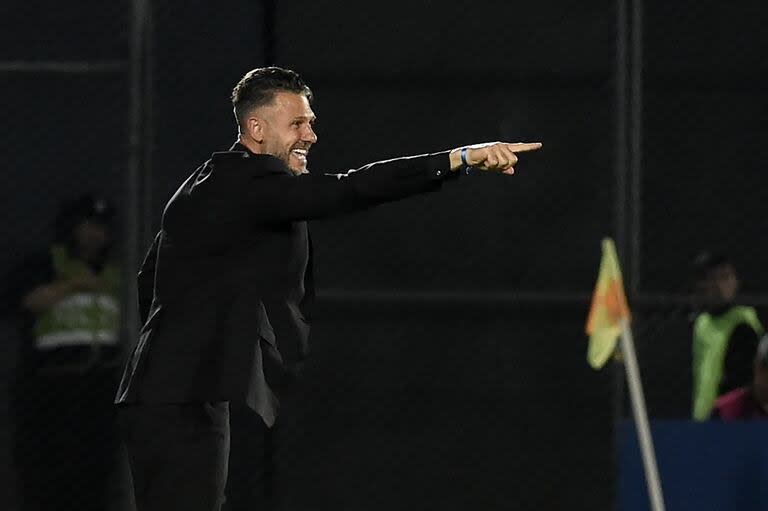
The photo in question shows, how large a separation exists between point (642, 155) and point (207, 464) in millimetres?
3683

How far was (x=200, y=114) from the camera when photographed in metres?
7.29

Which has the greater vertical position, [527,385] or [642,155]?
[642,155]

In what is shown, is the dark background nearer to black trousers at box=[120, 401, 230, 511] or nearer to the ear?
the ear

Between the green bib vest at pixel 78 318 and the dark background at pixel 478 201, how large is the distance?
0.14m

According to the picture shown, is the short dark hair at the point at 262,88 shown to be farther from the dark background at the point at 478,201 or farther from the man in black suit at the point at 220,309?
the dark background at the point at 478,201

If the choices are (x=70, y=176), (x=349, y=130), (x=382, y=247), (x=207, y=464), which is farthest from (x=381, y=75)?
Answer: (x=207, y=464)

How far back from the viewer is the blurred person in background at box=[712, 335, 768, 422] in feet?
22.5

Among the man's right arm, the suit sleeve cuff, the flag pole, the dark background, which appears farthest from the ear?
the dark background

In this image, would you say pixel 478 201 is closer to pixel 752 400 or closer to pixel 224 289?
pixel 752 400

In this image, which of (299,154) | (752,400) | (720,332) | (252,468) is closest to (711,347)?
(720,332)

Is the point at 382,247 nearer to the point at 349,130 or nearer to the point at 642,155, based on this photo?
the point at 349,130

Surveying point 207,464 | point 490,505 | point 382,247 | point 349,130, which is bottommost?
point 490,505

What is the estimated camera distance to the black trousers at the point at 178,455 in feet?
13.4

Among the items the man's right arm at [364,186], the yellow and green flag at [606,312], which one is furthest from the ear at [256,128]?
the yellow and green flag at [606,312]
